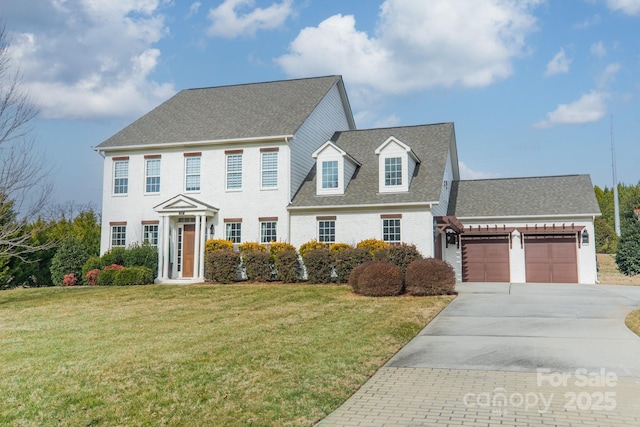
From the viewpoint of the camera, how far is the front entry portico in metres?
22.8

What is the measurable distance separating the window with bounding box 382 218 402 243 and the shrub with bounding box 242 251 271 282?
16.2ft

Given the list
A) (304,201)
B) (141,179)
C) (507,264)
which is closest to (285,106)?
(304,201)

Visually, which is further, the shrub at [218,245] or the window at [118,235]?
the window at [118,235]

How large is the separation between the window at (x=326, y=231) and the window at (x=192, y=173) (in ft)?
20.2

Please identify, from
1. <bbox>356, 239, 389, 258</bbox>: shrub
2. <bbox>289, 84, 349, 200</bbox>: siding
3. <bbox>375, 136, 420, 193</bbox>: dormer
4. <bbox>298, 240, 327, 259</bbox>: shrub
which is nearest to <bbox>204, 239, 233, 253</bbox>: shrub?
<bbox>298, 240, 327, 259</bbox>: shrub

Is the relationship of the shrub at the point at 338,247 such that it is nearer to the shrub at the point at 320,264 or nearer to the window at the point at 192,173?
the shrub at the point at 320,264

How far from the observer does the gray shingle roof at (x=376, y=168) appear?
854 inches

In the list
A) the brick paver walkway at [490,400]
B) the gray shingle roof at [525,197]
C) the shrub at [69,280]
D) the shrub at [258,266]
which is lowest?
the brick paver walkway at [490,400]

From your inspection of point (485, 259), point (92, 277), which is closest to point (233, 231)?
point (92, 277)

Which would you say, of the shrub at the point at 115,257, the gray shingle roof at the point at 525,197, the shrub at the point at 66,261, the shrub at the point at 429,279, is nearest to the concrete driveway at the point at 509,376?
the shrub at the point at 429,279

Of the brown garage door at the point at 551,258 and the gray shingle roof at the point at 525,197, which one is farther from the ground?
the gray shingle roof at the point at 525,197

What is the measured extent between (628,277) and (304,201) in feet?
57.7

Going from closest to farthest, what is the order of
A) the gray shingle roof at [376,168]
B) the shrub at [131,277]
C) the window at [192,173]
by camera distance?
the gray shingle roof at [376,168], the shrub at [131,277], the window at [192,173]

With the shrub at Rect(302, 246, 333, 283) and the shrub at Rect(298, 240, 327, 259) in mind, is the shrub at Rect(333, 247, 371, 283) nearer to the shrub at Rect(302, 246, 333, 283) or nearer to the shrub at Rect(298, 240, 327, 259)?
the shrub at Rect(302, 246, 333, 283)
